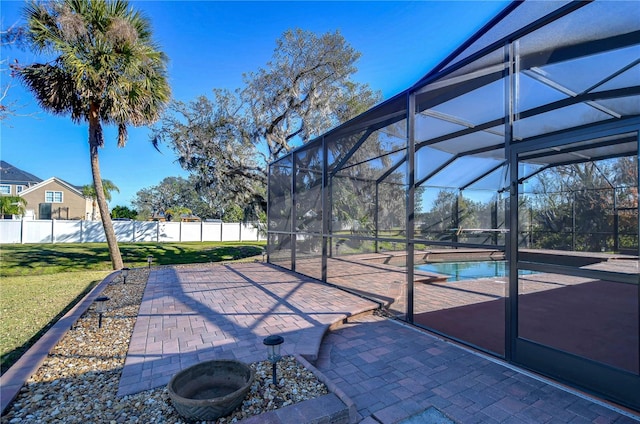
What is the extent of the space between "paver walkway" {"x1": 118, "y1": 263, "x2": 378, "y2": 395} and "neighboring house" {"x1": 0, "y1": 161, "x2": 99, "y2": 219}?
1141 inches

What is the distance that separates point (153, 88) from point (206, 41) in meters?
2.24

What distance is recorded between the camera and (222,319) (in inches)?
167

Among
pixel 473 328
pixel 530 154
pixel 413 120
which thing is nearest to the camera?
pixel 530 154

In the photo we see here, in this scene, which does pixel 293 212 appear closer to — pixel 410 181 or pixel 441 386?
pixel 410 181

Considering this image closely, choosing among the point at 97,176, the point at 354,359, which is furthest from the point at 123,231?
the point at 354,359

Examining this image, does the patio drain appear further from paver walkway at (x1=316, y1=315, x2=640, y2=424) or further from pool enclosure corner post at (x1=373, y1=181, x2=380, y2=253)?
pool enclosure corner post at (x1=373, y1=181, x2=380, y2=253)

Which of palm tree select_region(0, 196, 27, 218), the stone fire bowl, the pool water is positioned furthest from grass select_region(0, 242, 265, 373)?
palm tree select_region(0, 196, 27, 218)

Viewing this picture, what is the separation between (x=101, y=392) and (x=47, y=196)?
34.5 m

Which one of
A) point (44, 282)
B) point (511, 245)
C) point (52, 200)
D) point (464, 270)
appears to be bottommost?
point (44, 282)

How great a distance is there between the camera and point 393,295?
5.27 m

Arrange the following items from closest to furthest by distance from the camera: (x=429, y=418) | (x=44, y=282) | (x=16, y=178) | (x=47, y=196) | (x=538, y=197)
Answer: (x=429, y=418) → (x=538, y=197) → (x=44, y=282) → (x=47, y=196) → (x=16, y=178)

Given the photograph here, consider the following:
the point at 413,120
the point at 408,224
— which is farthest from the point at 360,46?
the point at 408,224

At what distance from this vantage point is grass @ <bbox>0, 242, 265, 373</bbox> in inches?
160

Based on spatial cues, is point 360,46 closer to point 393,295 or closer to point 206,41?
A: point 206,41
